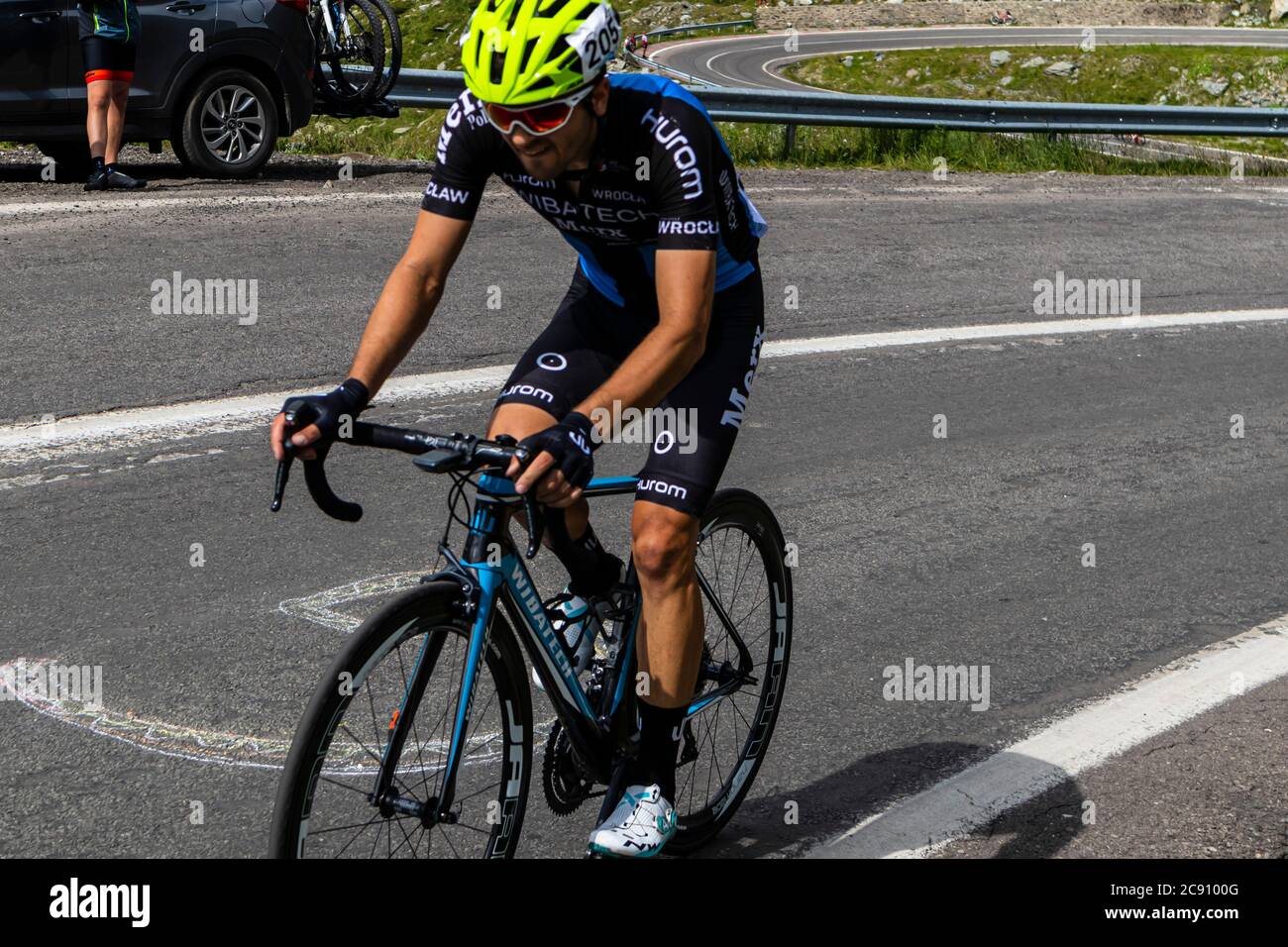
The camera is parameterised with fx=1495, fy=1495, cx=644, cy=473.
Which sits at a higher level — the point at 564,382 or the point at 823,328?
the point at 564,382

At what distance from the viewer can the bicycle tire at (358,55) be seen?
12.2 m

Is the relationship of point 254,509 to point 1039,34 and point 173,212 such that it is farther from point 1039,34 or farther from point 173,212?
point 1039,34

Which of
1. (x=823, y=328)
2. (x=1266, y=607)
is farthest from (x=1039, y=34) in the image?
(x=1266, y=607)

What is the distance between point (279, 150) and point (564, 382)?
1064cm

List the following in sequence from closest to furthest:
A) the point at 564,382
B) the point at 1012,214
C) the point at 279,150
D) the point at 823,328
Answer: the point at 564,382
the point at 823,328
the point at 1012,214
the point at 279,150

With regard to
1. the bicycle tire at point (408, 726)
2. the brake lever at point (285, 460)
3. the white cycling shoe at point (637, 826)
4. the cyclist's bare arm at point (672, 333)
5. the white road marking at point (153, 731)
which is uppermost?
the cyclist's bare arm at point (672, 333)

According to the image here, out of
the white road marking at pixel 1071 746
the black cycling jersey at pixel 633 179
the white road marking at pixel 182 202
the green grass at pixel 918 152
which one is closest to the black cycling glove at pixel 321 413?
the black cycling jersey at pixel 633 179

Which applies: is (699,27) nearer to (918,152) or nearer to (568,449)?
(918,152)

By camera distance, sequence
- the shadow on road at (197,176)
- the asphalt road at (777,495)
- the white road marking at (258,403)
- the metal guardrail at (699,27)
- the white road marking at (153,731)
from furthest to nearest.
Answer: the metal guardrail at (699,27)
the shadow on road at (197,176)
the white road marking at (258,403)
the asphalt road at (777,495)
the white road marking at (153,731)

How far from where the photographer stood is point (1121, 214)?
42.4ft

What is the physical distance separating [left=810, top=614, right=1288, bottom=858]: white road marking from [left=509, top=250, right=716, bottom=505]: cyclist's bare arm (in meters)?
1.38

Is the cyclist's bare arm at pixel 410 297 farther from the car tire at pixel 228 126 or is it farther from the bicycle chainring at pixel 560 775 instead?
the car tire at pixel 228 126

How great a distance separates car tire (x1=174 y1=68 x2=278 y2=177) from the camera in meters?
11.3

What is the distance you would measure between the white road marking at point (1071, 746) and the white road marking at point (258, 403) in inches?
142
